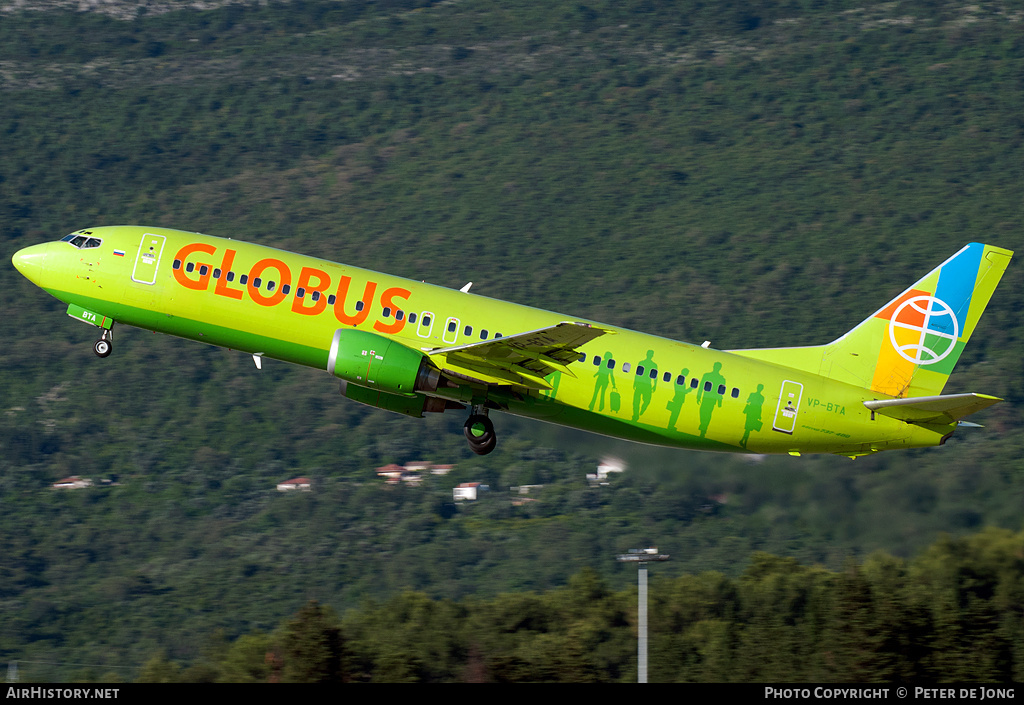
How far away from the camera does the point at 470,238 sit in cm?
13250

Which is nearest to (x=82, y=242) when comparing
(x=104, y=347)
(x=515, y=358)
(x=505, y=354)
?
(x=104, y=347)

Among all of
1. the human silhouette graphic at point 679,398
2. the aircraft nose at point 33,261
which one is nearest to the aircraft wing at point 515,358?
the human silhouette graphic at point 679,398

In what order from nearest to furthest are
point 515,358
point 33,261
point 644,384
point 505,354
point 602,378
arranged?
point 505,354, point 515,358, point 602,378, point 644,384, point 33,261

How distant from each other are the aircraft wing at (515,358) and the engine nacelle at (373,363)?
1302 mm

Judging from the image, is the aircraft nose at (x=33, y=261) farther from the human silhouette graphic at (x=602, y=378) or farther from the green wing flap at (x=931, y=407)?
the green wing flap at (x=931, y=407)

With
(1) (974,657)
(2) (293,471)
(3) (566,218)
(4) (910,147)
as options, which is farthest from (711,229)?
(1) (974,657)

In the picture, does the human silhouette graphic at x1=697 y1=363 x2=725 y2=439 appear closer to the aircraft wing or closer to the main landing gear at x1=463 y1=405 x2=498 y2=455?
Answer: the aircraft wing

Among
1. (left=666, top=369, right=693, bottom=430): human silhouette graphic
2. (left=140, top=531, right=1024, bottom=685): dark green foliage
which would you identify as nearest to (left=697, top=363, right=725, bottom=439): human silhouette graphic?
(left=666, top=369, right=693, bottom=430): human silhouette graphic

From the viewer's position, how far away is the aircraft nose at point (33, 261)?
40469mm

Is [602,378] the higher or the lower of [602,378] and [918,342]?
the lower

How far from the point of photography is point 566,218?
136500 mm

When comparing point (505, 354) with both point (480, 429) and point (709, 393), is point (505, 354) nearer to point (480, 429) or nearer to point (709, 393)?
point (480, 429)

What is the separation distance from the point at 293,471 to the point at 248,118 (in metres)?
75.9

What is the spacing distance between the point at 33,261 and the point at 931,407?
94.8 feet
